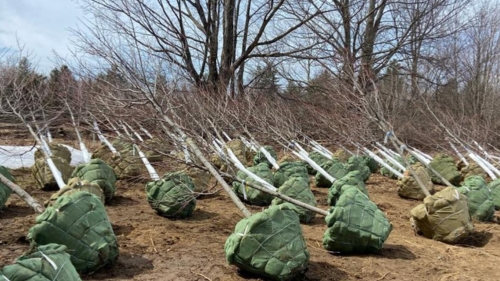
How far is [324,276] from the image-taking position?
13.9 feet

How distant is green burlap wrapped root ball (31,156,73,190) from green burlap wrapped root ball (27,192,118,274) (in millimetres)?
4362

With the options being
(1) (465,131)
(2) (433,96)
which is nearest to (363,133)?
(1) (465,131)

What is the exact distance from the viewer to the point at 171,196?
21.0ft

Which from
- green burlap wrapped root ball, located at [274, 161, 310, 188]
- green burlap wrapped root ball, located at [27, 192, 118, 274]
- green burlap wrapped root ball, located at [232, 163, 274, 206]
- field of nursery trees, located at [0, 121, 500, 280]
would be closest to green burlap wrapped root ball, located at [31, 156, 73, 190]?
field of nursery trees, located at [0, 121, 500, 280]

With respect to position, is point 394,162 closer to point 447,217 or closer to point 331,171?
point 331,171

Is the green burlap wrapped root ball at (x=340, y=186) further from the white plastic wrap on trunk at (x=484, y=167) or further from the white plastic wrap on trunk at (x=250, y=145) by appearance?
the white plastic wrap on trunk at (x=250, y=145)

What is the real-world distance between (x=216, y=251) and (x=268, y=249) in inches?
41.9

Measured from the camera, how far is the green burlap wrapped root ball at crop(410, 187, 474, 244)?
5.61 metres

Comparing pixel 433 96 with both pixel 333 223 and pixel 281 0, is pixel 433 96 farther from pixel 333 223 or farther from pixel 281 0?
pixel 333 223

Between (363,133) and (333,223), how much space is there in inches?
260

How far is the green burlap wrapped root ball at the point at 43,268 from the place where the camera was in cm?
271

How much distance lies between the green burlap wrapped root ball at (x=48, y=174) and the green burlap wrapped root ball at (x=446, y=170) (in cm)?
776

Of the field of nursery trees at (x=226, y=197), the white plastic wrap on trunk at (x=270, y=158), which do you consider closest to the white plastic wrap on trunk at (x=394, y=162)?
the field of nursery trees at (x=226, y=197)

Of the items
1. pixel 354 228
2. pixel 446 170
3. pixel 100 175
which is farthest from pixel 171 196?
pixel 446 170
